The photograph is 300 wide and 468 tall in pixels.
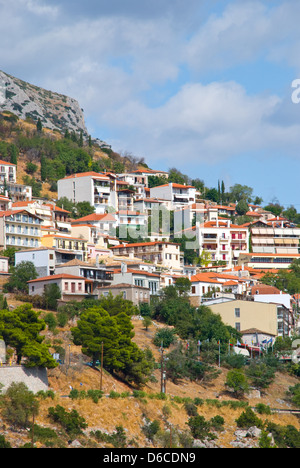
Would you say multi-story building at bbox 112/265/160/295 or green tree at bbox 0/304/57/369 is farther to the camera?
multi-story building at bbox 112/265/160/295

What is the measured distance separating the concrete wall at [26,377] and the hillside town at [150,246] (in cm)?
2307

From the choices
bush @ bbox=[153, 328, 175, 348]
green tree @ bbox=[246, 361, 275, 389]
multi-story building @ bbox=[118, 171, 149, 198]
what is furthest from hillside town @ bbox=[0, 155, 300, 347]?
green tree @ bbox=[246, 361, 275, 389]

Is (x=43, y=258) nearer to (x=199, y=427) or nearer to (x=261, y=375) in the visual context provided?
(x=261, y=375)

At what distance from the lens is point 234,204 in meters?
154

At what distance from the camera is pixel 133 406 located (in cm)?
5866

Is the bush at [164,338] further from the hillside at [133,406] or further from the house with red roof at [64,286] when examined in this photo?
the house with red roof at [64,286]

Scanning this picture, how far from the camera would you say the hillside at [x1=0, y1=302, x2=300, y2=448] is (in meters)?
54.0

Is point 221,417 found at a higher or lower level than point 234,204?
lower

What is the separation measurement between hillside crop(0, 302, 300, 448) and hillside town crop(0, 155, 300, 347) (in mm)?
13548

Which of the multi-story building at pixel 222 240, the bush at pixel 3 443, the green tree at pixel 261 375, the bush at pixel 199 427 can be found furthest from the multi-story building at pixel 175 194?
the bush at pixel 3 443

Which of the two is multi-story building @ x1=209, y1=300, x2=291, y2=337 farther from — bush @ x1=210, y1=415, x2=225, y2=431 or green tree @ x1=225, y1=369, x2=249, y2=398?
bush @ x1=210, y1=415, x2=225, y2=431

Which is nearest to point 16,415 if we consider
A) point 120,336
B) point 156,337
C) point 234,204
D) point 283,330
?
point 120,336
